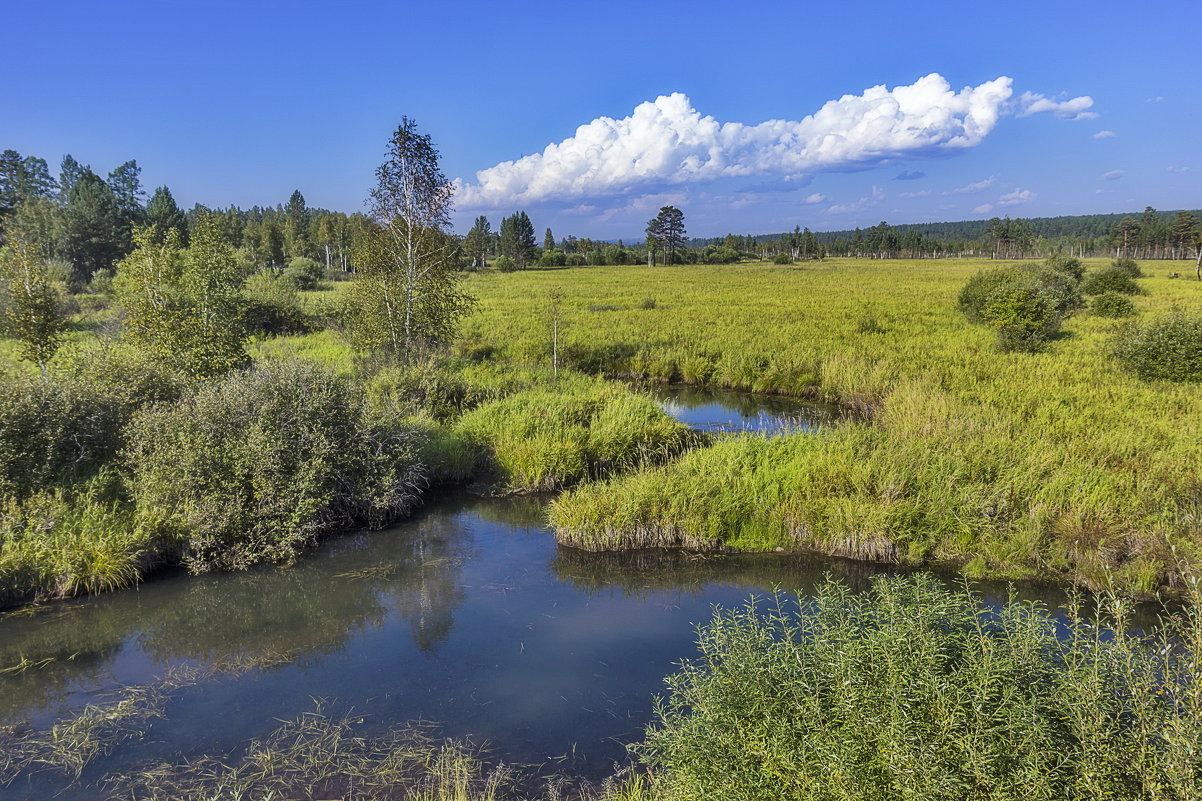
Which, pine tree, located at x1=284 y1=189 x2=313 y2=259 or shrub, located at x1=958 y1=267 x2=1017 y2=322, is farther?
pine tree, located at x1=284 y1=189 x2=313 y2=259

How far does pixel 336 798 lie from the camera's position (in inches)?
207

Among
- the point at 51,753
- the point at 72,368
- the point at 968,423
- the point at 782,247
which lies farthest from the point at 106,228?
the point at 782,247

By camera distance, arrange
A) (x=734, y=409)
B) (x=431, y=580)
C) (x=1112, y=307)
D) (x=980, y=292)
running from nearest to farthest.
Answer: (x=431, y=580)
(x=734, y=409)
(x=1112, y=307)
(x=980, y=292)

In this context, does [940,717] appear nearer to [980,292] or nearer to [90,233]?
[980,292]

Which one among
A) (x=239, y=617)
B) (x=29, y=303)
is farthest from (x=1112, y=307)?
(x=29, y=303)

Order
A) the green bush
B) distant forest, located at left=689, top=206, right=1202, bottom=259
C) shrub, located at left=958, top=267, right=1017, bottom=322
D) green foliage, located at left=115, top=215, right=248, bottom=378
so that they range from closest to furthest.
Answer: the green bush → green foliage, located at left=115, top=215, right=248, bottom=378 → shrub, located at left=958, top=267, right=1017, bottom=322 → distant forest, located at left=689, top=206, right=1202, bottom=259

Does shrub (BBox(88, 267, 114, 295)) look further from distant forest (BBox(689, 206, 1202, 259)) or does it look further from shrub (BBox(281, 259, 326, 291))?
distant forest (BBox(689, 206, 1202, 259))

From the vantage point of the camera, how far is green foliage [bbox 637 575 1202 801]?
2922mm

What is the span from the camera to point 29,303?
50.6 feet

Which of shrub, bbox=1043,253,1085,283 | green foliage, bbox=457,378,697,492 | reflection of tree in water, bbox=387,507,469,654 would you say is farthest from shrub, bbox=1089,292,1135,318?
reflection of tree in water, bbox=387,507,469,654

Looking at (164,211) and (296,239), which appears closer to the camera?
(164,211)

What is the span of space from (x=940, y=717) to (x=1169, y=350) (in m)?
19.1

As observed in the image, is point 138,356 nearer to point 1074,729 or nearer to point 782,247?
point 1074,729

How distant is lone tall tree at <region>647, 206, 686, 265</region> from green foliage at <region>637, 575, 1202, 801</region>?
98.0 m
